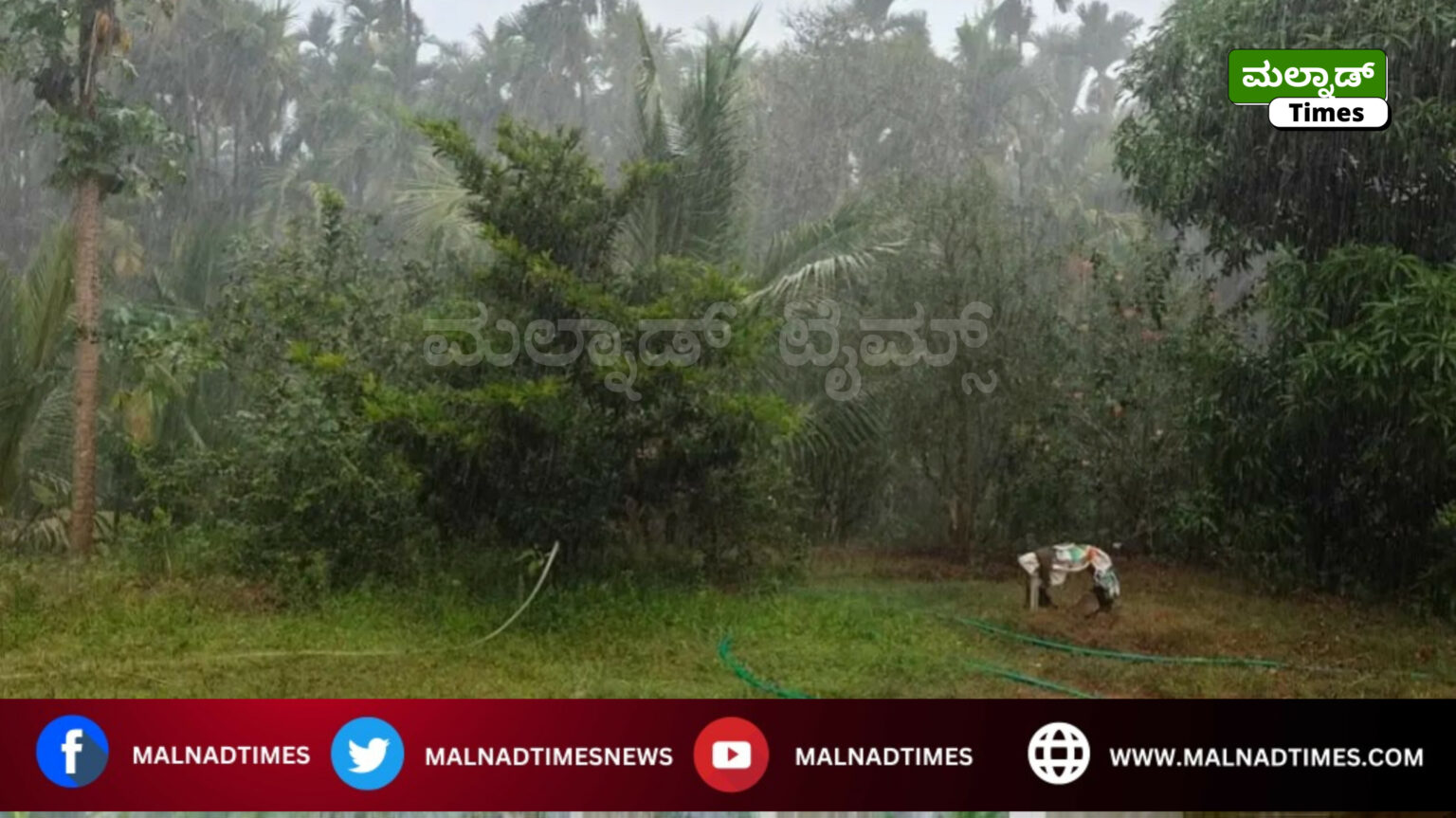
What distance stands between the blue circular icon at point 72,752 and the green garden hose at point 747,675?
1275 mm

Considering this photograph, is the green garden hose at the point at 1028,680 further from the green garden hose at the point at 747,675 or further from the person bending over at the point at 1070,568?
the green garden hose at the point at 747,675

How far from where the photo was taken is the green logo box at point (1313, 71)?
2488 mm

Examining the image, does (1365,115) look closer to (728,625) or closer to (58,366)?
(728,625)

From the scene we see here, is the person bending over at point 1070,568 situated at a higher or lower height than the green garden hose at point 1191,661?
higher

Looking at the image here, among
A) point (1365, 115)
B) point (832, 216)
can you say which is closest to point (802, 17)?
point (832, 216)

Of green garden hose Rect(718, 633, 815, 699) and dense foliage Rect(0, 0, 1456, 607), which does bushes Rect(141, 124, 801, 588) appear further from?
green garden hose Rect(718, 633, 815, 699)

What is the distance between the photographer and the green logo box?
2488mm

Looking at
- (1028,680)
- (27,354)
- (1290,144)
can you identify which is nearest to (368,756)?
(1028,680)

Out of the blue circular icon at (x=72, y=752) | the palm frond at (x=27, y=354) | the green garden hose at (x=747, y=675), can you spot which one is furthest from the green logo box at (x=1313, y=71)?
the palm frond at (x=27, y=354)

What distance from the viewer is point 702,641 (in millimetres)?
3049

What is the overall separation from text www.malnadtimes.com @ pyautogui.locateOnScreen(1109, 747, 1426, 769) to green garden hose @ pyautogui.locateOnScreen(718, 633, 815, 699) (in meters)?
0.83

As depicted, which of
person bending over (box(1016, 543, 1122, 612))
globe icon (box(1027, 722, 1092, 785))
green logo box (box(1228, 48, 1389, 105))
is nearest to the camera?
globe icon (box(1027, 722, 1092, 785))

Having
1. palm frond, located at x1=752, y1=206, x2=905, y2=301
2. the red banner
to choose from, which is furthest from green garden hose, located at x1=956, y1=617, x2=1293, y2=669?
palm frond, located at x1=752, y1=206, x2=905, y2=301

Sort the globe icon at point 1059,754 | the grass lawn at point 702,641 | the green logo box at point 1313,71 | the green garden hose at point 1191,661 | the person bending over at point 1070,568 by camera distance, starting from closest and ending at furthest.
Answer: the globe icon at point 1059,754 < the green logo box at point 1313,71 < the grass lawn at point 702,641 < the green garden hose at point 1191,661 < the person bending over at point 1070,568
